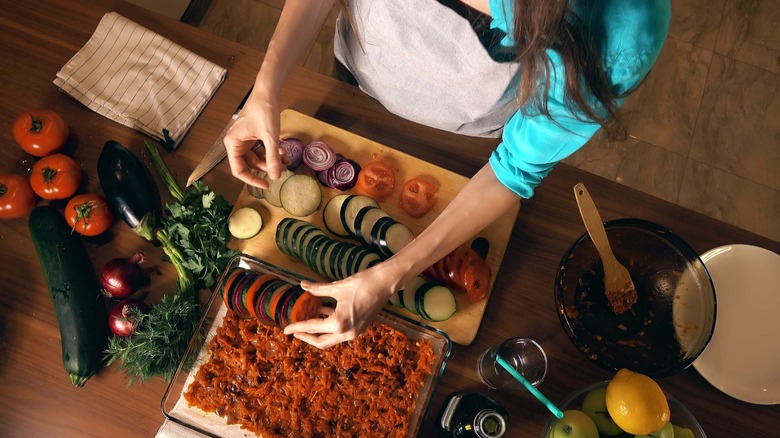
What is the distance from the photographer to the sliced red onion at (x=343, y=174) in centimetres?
185

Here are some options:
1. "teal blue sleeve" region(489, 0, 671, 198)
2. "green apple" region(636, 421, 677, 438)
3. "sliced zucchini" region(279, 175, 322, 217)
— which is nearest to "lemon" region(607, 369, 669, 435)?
"green apple" region(636, 421, 677, 438)

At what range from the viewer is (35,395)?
5.52 feet

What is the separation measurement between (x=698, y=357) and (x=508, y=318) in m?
0.58

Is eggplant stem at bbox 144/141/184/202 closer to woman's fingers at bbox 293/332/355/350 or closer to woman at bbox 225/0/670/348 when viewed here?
woman at bbox 225/0/670/348

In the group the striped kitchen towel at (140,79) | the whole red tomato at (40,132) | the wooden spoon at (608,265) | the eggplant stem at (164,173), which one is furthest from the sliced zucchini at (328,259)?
the whole red tomato at (40,132)

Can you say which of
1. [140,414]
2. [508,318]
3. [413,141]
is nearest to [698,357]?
[508,318]

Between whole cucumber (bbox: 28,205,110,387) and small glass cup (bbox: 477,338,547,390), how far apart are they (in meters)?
1.22

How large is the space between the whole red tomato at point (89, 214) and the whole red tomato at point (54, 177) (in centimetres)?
5

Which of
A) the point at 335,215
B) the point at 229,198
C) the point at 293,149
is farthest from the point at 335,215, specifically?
the point at 229,198

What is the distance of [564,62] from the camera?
3.64 ft

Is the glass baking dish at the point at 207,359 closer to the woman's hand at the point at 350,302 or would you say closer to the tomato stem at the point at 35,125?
the woman's hand at the point at 350,302

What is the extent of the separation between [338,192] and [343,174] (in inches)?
2.8

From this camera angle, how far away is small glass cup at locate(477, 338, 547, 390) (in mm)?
1649

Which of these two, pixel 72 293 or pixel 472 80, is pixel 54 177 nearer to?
pixel 72 293
